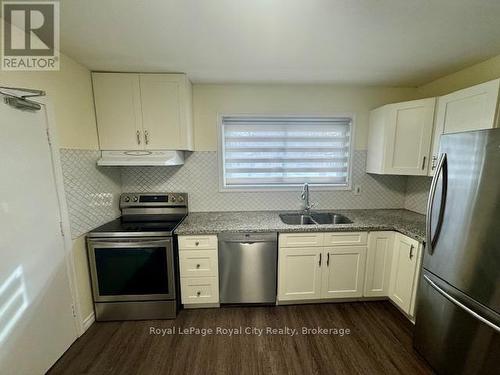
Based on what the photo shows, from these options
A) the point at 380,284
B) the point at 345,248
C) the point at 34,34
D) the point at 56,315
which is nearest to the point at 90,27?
the point at 34,34

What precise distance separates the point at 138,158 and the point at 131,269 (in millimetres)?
1088

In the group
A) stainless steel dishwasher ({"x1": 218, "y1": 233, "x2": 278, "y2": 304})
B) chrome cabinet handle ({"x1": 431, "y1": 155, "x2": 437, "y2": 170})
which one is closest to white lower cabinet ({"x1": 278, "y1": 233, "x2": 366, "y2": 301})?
stainless steel dishwasher ({"x1": 218, "y1": 233, "x2": 278, "y2": 304})

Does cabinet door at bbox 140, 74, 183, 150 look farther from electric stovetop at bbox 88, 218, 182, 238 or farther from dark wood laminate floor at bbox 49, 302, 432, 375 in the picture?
dark wood laminate floor at bbox 49, 302, 432, 375

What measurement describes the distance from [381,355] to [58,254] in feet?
8.94

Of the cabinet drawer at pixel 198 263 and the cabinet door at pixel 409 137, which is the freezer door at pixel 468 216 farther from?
the cabinet drawer at pixel 198 263

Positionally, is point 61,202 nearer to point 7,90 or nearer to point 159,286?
point 7,90

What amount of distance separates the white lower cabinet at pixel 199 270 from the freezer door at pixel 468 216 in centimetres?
178

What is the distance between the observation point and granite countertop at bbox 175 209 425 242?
6.56 ft

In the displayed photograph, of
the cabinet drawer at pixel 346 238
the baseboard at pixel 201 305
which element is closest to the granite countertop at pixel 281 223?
the cabinet drawer at pixel 346 238

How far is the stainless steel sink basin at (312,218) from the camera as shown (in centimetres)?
251

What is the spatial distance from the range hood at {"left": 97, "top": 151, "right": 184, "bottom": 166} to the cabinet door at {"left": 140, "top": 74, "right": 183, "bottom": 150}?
0.08 metres

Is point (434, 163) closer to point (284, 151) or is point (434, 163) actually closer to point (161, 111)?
point (284, 151)

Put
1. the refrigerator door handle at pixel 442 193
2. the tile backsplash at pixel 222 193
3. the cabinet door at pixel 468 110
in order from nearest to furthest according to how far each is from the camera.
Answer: the refrigerator door handle at pixel 442 193 → the cabinet door at pixel 468 110 → the tile backsplash at pixel 222 193

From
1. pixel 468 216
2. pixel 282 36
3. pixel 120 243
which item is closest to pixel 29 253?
pixel 120 243
